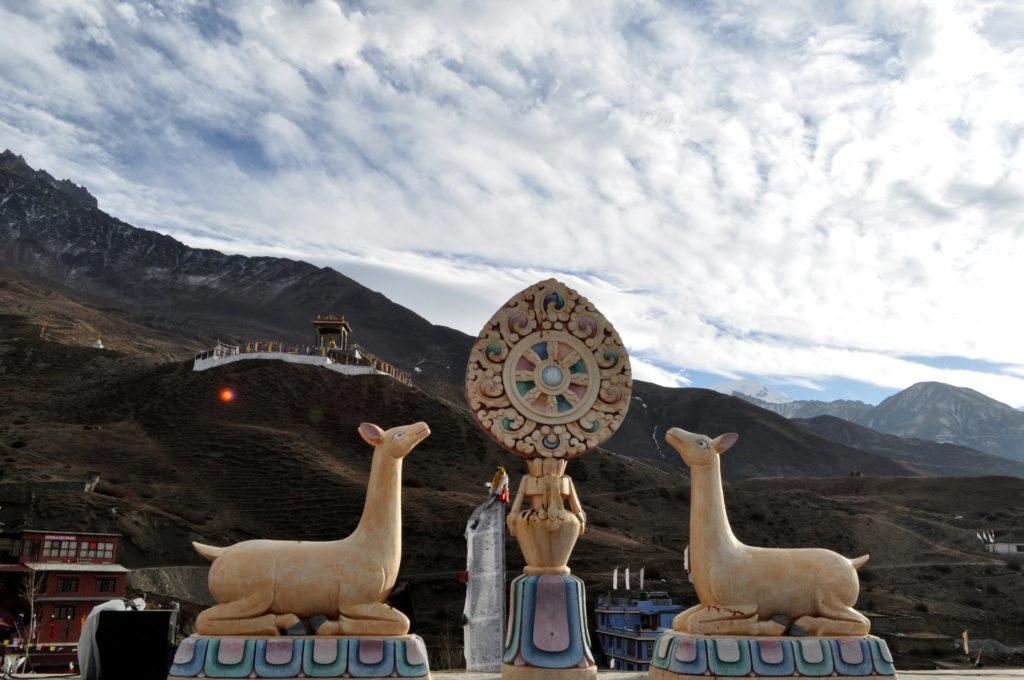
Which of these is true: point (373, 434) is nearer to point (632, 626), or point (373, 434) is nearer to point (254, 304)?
point (632, 626)

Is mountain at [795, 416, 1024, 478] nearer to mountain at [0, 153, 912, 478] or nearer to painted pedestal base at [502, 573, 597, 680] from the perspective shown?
mountain at [0, 153, 912, 478]

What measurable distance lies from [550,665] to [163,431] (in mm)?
55703

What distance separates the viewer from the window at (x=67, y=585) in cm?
2406

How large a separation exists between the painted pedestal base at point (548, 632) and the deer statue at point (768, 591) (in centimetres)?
118

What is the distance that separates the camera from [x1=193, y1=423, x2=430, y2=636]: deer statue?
826 centimetres

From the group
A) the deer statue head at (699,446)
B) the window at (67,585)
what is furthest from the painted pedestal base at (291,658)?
the window at (67,585)

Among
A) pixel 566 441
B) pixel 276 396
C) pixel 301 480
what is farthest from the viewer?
pixel 276 396

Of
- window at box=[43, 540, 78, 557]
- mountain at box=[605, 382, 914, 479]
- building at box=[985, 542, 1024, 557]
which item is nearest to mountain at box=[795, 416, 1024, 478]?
mountain at box=[605, 382, 914, 479]

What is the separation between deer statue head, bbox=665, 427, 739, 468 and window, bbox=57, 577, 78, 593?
865 inches

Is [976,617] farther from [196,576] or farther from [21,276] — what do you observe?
[21,276]

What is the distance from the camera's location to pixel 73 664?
58.6 feet

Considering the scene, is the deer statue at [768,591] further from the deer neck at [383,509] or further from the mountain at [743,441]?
the mountain at [743,441]

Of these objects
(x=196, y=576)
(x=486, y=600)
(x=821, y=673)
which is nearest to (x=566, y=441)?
(x=821, y=673)

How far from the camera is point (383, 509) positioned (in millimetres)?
8977
